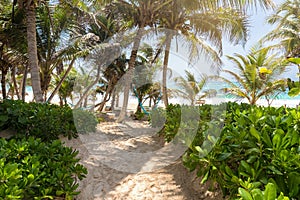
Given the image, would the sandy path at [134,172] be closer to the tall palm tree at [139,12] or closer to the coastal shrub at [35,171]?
the coastal shrub at [35,171]

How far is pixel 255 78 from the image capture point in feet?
38.5

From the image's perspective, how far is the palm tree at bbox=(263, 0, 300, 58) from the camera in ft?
44.4

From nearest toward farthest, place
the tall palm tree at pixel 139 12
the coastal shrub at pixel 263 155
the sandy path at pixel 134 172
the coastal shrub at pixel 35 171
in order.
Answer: the coastal shrub at pixel 263 155
the coastal shrub at pixel 35 171
the sandy path at pixel 134 172
the tall palm tree at pixel 139 12

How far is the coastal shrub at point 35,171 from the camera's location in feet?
5.10

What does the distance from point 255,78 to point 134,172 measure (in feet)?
32.7

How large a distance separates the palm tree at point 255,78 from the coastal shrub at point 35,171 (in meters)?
10.9

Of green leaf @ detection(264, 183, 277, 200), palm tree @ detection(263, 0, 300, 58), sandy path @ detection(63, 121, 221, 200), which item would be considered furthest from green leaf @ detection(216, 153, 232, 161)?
palm tree @ detection(263, 0, 300, 58)

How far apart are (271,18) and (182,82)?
8.25 m

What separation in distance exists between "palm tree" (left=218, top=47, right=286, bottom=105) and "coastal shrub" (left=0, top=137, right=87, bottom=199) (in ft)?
35.8

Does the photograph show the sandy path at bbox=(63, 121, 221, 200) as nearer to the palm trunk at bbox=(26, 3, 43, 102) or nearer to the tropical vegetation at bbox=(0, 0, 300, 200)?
the tropical vegetation at bbox=(0, 0, 300, 200)

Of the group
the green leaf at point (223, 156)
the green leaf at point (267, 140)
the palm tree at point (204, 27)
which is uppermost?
the palm tree at point (204, 27)

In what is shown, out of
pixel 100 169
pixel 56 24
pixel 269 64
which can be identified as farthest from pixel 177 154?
→ pixel 269 64

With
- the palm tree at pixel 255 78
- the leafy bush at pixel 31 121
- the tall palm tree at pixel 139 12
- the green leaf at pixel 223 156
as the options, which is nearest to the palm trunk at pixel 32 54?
the leafy bush at pixel 31 121

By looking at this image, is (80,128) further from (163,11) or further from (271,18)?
(271,18)
